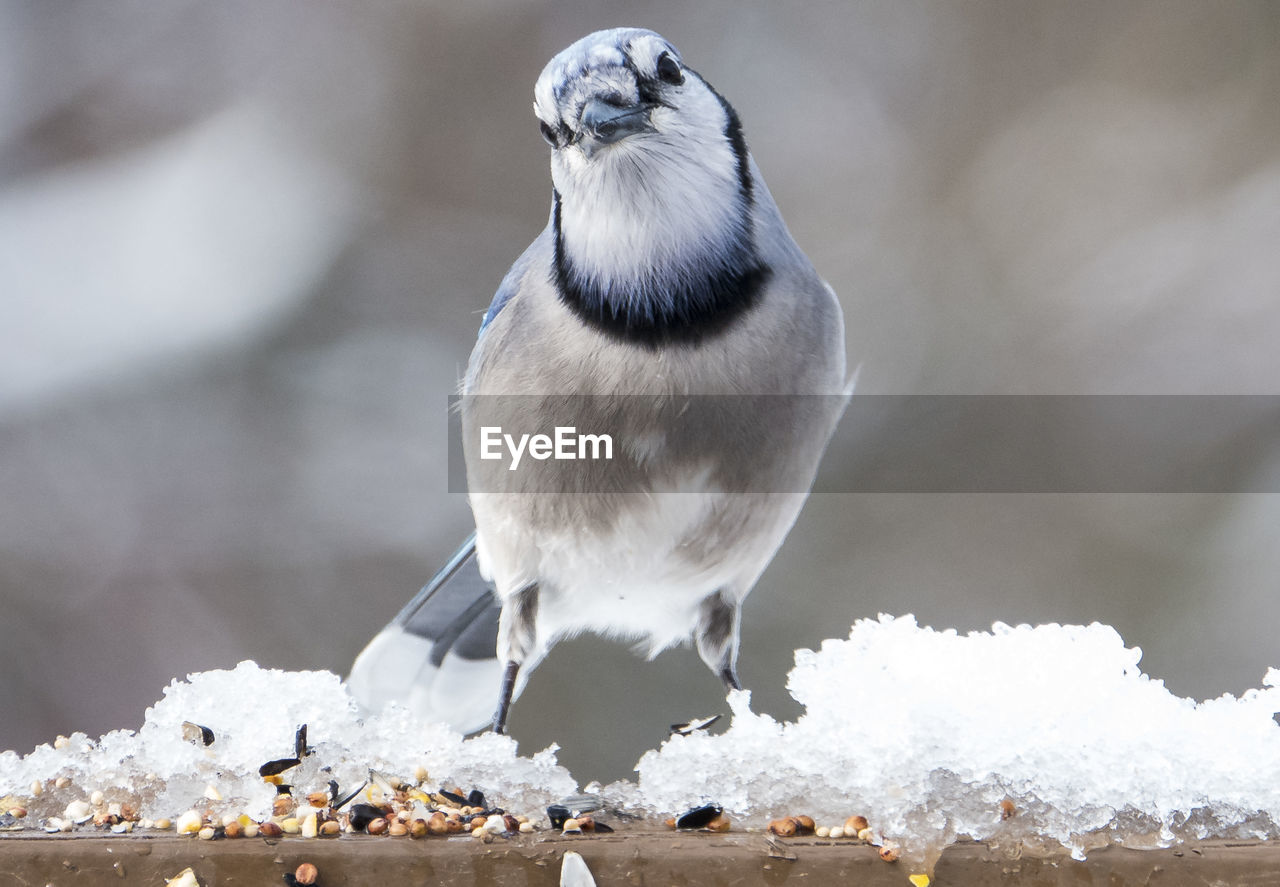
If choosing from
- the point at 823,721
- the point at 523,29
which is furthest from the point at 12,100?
the point at 823,721

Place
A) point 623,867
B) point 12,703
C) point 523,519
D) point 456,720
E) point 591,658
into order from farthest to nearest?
point 591,658
point 12,703
point 456,720
point 523,519
point 623,867

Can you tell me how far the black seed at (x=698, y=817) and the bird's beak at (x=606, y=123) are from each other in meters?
0.50

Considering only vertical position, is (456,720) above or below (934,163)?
below

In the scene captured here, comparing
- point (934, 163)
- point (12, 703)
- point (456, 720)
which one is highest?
point (934, 163)

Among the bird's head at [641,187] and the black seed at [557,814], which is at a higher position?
the bird's head at [641,187]

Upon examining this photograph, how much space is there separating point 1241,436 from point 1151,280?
0.97 ft

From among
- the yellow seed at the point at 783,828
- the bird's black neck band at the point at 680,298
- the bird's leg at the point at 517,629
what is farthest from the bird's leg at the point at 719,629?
the yellow seed at the point at 783,828

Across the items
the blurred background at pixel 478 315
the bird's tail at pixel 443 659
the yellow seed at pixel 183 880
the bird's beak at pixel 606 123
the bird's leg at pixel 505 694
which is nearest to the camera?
the yellow seed at pixel 183 880

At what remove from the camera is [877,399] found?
1.93m

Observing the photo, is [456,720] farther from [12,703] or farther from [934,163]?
[934,163]

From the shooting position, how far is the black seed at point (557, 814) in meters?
0.63

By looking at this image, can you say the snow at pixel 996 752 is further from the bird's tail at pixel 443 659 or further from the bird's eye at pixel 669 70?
the bird's tail at pixel 443 659

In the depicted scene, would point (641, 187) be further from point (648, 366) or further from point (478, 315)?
point (478, 315)

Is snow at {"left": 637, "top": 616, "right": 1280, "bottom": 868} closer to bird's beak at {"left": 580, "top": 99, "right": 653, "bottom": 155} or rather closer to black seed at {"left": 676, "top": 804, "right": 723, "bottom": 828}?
black seed at {"left": 676, "top": 804, "right": 723, "bottom": 828}
